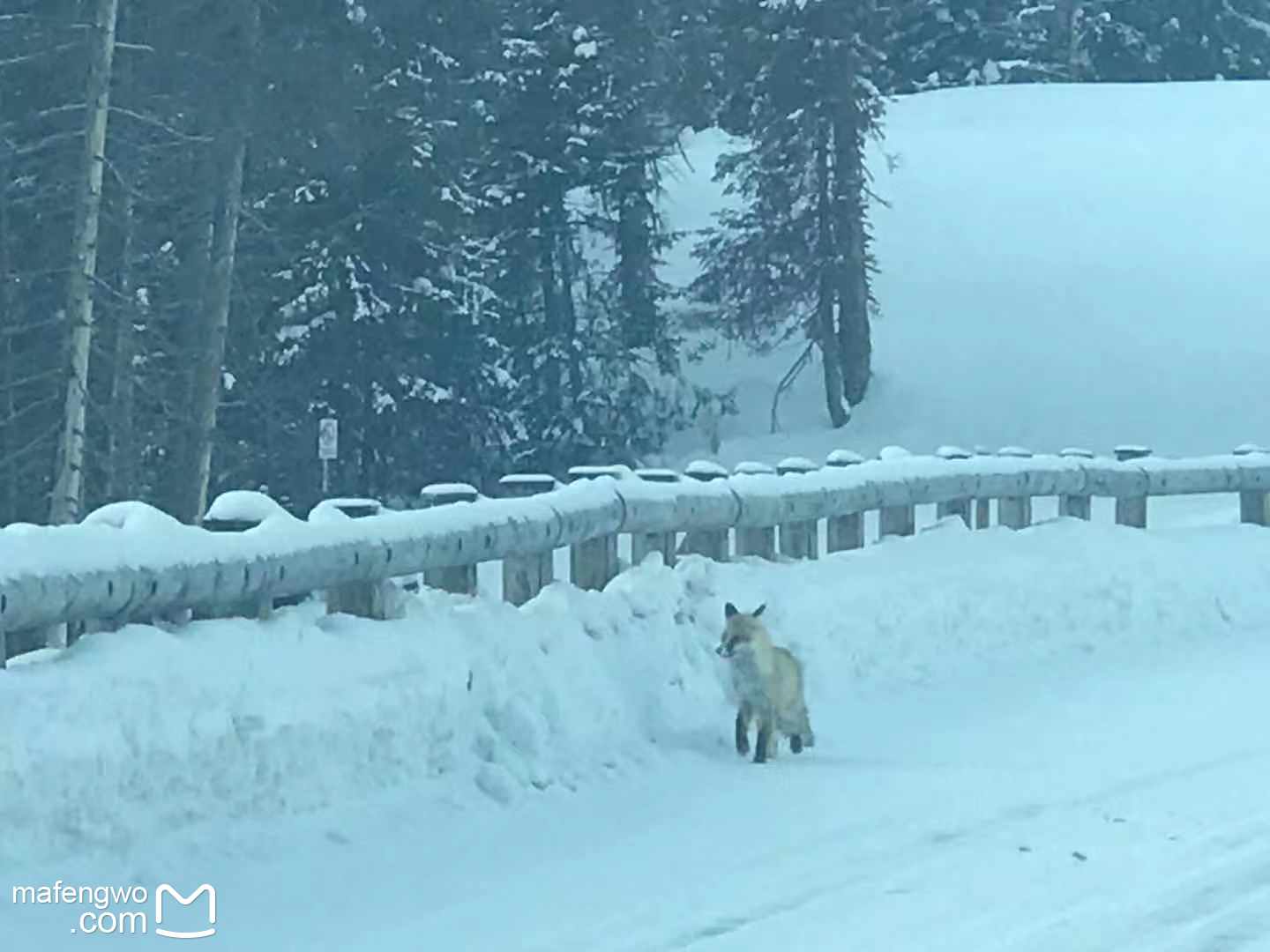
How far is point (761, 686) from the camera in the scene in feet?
39.8

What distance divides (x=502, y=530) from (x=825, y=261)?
28.0 metres

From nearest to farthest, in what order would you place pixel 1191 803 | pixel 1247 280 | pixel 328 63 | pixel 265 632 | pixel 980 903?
pixel 980 903 → pixel 265 632 → pixel 1191 803 → pixel 328 63 → pixel 1247 280

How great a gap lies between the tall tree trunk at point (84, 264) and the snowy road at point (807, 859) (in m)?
11.2

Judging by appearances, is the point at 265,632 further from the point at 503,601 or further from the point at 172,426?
the point at 172,426

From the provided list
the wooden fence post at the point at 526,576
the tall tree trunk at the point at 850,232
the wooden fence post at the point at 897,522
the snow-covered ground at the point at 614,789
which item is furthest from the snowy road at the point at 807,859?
the tall tree trunk at the point at 850,232

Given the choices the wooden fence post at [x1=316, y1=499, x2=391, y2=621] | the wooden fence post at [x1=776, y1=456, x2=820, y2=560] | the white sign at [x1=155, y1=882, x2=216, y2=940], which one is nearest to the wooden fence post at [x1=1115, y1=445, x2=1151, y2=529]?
the wooden fence post at [x1=776, y1=456, x2=820, y2=560]

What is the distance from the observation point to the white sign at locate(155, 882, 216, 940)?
8281 mm

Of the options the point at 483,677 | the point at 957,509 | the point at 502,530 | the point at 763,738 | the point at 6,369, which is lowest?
the point at 763,738

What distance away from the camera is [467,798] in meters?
10.3

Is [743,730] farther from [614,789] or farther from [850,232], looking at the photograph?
[850,232]

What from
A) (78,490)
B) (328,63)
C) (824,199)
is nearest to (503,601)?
→ (78,490)

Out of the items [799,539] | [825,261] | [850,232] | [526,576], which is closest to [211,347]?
[799,539]

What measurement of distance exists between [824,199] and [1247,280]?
10.2 m

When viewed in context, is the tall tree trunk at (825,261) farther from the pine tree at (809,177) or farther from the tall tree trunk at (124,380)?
the tall tree trunk at (124,380)
